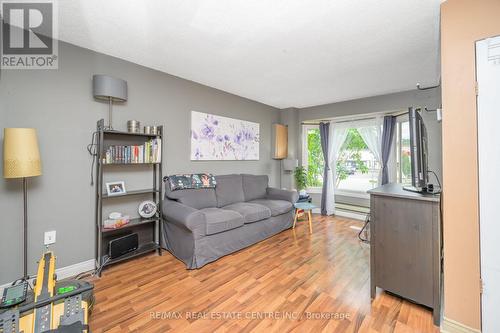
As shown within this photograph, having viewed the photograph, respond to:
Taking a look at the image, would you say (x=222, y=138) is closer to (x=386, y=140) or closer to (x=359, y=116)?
(x=359, y=116)

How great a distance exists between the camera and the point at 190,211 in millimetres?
2426

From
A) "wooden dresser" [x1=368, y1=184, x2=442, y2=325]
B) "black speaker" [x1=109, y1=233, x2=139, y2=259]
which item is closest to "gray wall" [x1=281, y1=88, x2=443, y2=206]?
"wooden dresser" [x1=368, y1=184, x2=442, y2=325]

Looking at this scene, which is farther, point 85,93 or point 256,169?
point 256,169

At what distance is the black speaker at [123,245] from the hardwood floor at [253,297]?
0.16m

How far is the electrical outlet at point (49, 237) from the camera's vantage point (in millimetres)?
2078

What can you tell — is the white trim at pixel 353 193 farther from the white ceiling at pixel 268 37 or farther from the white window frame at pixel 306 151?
the white ceiling at pixel 268 37

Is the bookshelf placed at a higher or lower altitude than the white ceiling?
lower

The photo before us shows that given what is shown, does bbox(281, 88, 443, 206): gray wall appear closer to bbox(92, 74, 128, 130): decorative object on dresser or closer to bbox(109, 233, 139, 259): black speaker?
bbox(92, 74, 128, 130): decorative object on dresser

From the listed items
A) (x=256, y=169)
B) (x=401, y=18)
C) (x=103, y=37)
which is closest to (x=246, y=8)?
(x=401, y=18)

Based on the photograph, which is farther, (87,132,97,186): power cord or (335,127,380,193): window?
(335,127,380,193): window

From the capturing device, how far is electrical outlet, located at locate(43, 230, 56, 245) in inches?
81.8

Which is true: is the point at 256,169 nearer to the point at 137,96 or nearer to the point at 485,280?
the point at 137,96

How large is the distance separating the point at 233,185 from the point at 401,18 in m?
2.90

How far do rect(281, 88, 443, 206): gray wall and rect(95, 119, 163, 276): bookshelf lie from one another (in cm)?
319
